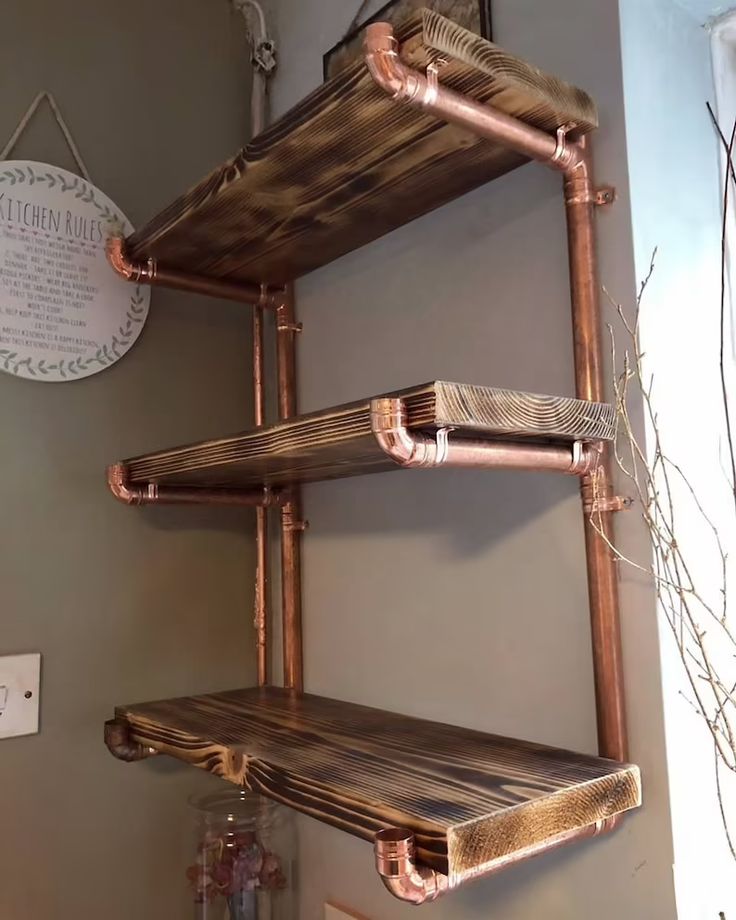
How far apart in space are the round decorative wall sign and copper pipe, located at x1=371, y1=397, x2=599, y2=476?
0.62m

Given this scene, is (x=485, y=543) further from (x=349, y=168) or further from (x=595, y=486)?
(x=349, y=168)

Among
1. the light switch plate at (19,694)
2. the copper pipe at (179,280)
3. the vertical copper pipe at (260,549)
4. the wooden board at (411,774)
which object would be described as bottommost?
the wooden board at (411,774)

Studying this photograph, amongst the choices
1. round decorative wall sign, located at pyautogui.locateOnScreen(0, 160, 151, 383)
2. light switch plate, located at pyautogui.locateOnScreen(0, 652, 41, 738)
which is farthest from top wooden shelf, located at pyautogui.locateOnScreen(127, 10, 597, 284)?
light switch plate, located at pyautogui.locateOnScreen(0, 652, 41, 738)

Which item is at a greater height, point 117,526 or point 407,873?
point 117,526

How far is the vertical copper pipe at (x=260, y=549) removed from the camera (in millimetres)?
1185

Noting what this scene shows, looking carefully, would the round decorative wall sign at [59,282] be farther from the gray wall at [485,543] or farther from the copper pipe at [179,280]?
the gray wall at [485,543]

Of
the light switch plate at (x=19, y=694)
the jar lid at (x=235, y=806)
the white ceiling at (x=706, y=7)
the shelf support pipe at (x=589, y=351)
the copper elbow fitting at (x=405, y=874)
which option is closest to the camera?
the copper elbow fitting at (x=405, y=874)

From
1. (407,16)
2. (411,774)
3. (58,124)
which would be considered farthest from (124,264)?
(411,774)

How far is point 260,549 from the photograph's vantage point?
1.20 meters

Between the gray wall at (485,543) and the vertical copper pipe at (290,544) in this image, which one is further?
the vertical copper pipe at (290,544)

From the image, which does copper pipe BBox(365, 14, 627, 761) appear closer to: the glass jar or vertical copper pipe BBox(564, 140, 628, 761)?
vertical copper pipe BBox(564, 140, 628, 761)

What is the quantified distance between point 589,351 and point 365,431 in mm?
249

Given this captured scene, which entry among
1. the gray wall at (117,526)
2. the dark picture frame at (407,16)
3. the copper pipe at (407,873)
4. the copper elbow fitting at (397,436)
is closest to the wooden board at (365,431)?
the copper elbow fitting at (397,436)

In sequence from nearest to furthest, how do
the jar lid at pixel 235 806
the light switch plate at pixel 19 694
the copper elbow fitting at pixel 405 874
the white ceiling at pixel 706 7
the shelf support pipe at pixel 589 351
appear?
the copper elbow fitting at pixel 405 874 → the shelf support pipe at pixel 589 351 → the white ceiling at pixel 706 7 → the light switch plate at pixel 19 694 → the jar lid at pixel 235 806
